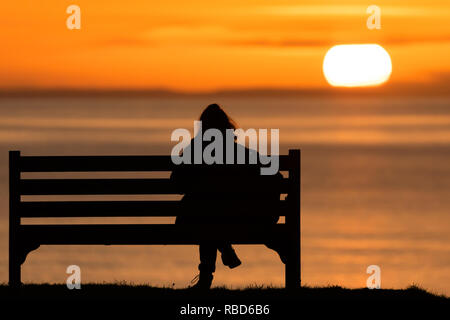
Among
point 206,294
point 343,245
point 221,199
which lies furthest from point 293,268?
point 343,245

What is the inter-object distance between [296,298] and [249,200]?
3.73ft

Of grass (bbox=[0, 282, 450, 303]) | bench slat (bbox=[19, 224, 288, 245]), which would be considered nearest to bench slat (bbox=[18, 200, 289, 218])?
bench slat (bbox=[19, 224, 288, 245])

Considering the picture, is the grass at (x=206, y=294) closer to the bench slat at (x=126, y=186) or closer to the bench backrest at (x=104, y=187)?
the bench backrest at (x=104, y=187)

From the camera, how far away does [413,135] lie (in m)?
68.0

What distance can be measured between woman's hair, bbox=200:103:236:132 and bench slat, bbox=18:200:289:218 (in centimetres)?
64

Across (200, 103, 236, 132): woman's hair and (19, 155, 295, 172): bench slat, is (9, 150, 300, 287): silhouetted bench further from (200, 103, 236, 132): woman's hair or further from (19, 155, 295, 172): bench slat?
(200, 103, 236, 132): woman's hair

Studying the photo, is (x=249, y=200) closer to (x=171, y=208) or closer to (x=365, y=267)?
(x=171, y=208)

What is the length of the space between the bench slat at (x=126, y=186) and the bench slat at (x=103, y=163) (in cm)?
11

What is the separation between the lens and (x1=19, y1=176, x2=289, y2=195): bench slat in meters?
10.4

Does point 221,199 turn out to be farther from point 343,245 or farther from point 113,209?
point 343,245

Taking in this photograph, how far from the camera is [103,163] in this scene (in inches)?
412
